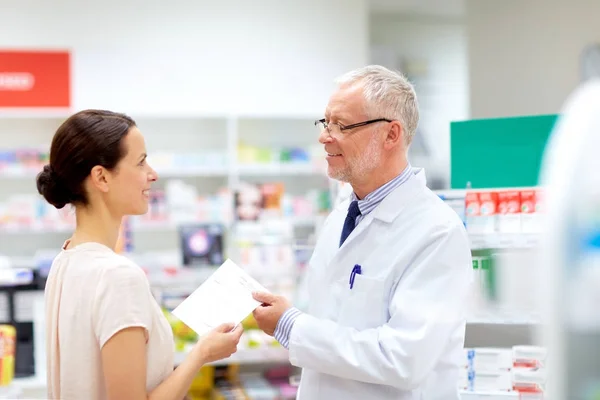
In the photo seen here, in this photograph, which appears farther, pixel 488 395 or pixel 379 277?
pixel 488 395

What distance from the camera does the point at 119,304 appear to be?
1.92 meters

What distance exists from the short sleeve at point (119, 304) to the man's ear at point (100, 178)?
0.24m

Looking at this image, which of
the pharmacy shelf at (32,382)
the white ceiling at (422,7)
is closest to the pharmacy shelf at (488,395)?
the pharmacy shelf at (32,382)

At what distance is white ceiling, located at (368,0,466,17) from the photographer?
29.3 ft

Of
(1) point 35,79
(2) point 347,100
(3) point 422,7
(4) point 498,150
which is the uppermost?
(3) point 422,7

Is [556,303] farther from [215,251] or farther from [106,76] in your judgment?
[106,76]

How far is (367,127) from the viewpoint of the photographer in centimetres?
234

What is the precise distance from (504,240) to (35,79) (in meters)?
5.23

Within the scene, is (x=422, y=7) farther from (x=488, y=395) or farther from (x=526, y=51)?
(x=488, y=395)

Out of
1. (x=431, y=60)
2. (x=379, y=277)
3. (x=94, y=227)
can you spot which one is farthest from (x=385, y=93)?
(x=431, y=60)

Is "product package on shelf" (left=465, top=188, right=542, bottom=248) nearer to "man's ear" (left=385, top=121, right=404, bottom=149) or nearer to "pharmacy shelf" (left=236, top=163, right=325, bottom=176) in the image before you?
"man's ear" (left=385, top=121, right=404, bottom=149)

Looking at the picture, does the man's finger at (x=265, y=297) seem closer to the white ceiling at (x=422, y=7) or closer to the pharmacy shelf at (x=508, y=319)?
the pharmacy shelf at (x=508, y=319)

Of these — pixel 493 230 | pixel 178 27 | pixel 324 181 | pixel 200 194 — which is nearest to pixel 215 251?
pixel 200 194

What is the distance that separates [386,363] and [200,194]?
5504 mm
